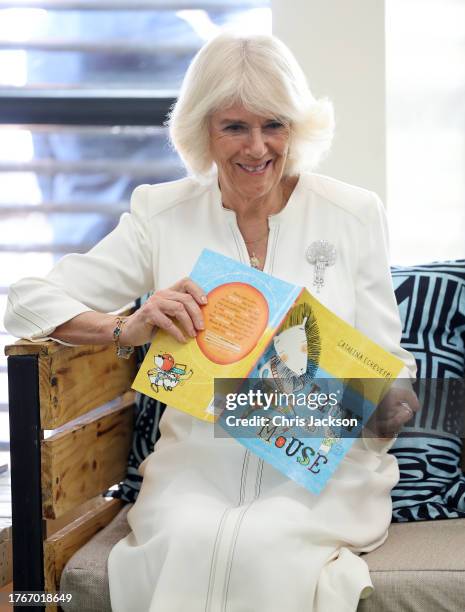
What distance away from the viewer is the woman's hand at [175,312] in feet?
5.45

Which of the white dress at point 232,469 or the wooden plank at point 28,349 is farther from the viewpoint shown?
the wooden plank at point 28,349

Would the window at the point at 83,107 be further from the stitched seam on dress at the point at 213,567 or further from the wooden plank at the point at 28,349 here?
the stitched seam on dress at the point at 213,567

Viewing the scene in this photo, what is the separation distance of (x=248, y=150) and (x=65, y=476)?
0.72 m

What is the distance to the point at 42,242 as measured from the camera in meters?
2.78

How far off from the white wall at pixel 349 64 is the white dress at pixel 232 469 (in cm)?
40

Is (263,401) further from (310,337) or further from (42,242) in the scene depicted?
(42,242)

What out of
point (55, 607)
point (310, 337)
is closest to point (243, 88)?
point (310, 337)

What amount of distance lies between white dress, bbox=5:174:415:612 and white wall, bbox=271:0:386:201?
405 millimetres

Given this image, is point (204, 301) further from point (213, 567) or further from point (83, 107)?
point (83, 107)

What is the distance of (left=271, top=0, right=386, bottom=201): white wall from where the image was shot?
7.69 ft

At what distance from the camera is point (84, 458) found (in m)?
1.83

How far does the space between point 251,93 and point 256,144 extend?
97 millimetres

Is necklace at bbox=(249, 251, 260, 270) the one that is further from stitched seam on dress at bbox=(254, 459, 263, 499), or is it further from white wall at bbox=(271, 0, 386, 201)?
white wall at bbox=(271, 0, 386, 201)

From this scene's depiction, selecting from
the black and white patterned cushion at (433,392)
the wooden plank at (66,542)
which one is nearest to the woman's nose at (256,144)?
the black and white patterned cushion at (433,392)
